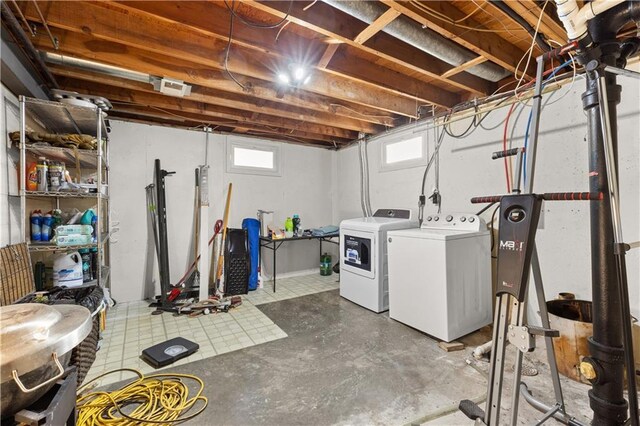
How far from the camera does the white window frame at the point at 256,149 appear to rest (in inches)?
168

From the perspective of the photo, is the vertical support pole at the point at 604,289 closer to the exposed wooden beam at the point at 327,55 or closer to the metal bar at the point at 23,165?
the exposed wooden beam at the point at 327,55

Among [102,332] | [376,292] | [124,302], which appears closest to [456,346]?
[376,292]

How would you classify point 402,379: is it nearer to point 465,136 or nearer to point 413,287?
point 413,287

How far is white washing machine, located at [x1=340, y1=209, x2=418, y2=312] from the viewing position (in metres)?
3.15

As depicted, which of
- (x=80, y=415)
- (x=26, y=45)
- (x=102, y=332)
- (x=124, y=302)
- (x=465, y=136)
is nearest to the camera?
(x=80, y=415)

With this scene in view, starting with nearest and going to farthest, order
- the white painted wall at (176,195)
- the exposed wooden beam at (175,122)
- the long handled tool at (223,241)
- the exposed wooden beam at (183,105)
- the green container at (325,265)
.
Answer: the exposed wooden beam at (183,105) < the exposed wooden beam at (175,122) < the white painted wall at (176,195) < the long handled tool at (223,241) < the green container at (325,265)

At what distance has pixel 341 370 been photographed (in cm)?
206

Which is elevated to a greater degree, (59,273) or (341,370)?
(59,273)

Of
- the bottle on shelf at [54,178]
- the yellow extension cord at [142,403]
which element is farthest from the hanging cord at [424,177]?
the bottle on shelf at [54,178]

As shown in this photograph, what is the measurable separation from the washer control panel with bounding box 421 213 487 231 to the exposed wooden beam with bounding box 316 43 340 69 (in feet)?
6.35

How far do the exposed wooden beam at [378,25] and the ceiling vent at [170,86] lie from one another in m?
1.62

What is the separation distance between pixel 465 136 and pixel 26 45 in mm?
3864

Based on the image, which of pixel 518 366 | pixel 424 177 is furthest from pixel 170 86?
pixel 518 366

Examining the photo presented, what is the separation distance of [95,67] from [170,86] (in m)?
0.54
